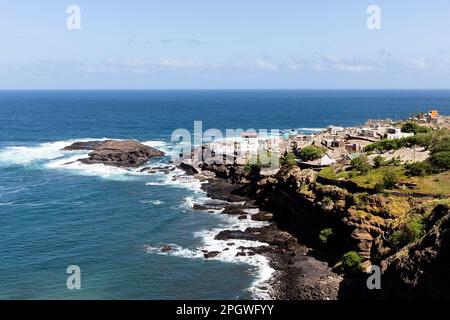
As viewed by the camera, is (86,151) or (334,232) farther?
(86,151)

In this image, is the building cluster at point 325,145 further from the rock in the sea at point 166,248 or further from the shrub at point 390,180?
the rock in the sea at point 166,248

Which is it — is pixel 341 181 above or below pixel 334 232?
above

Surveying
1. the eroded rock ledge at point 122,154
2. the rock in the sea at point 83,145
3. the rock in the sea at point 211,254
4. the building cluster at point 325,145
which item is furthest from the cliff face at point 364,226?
the rock in the sea at point 83,145

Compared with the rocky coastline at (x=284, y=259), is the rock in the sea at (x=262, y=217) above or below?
above

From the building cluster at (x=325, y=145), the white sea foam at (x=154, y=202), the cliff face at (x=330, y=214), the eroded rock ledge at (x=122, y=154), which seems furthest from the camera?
the eroded rock ledge at (x=122, y=154)

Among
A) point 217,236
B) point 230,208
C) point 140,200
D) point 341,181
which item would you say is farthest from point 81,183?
point 341,181

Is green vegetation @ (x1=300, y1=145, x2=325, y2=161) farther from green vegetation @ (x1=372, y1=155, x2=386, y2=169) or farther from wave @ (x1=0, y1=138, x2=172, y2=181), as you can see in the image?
wave @ (x1=0, y1=138, x2=172, y2=181)
